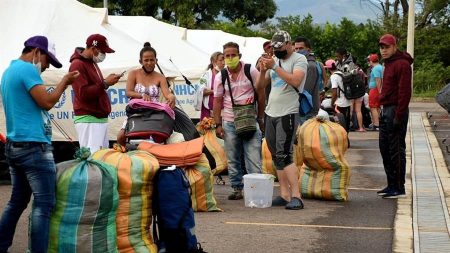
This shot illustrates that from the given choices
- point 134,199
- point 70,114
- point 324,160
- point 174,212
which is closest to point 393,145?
point 324,160

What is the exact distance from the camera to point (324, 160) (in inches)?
429

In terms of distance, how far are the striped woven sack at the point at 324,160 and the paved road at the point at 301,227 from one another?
155 millimetres

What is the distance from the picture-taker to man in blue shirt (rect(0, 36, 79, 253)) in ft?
21.9

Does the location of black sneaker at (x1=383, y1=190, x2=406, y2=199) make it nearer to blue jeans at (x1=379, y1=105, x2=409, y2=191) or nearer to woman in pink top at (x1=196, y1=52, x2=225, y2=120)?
blue jeans at (x1=379, y1=105, x2=409, y2=191)

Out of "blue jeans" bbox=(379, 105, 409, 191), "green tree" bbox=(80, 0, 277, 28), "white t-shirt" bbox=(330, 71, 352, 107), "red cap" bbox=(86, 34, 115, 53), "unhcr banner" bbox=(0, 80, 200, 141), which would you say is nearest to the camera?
"red cap" bbox=(86, 34, 115, 53)

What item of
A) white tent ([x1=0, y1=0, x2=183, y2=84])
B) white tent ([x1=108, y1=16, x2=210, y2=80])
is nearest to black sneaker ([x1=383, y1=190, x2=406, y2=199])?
white tent ([x1=0, y1=0, x2=183, y2=84])

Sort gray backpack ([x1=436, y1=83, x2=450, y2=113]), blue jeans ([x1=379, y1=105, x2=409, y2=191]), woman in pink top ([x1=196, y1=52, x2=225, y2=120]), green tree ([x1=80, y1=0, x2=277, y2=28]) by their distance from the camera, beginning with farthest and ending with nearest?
1. green tree ([x1=80, y1=0, x2=277, y2=28])
2. woman in pink top ([x1=196, y1=52, x2=225, y2=120])
3. blue jeans ([x1=379, y1=105, x2=409, y2=191])
4. gray backpack ([x1=436, y1=83, x2=450, y2=113])

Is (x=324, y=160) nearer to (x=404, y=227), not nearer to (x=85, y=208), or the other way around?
(x=404, y=227)

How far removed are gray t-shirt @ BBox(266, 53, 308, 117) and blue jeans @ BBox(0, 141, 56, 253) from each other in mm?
3640

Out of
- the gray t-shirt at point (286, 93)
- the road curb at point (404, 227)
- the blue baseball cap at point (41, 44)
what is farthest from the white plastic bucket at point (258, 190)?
the blue baseball cap at point (41, 44)

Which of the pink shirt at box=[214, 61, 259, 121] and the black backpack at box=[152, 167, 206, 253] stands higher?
the pink shirt at box=[214, 61, 259, 121]

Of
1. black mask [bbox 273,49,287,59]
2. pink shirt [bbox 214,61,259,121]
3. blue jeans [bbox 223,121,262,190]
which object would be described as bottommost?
blue jeans [bbox 223,121,262,190]

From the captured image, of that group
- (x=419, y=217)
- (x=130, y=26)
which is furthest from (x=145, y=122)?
(x=130, y=26)

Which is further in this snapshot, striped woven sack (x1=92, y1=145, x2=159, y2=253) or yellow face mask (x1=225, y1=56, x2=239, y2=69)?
yellow face mask (x1=225, y1=56, x2=239, y2=69)
